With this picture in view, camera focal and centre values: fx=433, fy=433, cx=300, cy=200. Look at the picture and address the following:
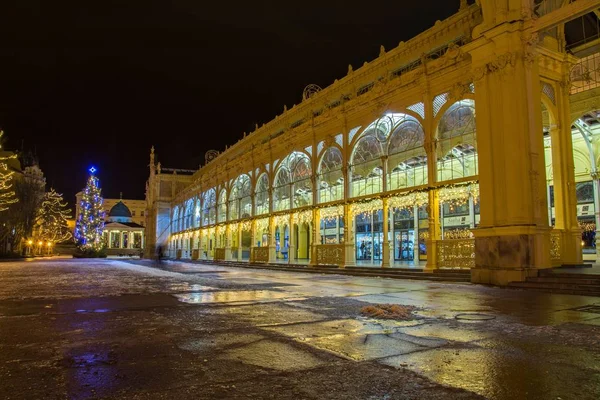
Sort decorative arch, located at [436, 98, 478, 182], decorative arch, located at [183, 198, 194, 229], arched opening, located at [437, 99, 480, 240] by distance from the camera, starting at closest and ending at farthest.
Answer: decorative arch, located at [436, 98, 478, 182] → arched opening, located at [437, 99, 480, 240] → decorative arch, located at [183, 198, 194, 229]

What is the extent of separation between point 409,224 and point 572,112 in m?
12.0

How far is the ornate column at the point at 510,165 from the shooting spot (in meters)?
13.7

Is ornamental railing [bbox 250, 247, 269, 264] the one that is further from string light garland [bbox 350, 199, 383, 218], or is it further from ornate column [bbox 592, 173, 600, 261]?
ornate column [bbox 592, 173, 600, 261]

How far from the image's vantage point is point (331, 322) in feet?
22.7

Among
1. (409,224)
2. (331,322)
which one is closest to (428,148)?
(409,224)

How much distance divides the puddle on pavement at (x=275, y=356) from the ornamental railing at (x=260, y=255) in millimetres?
25964

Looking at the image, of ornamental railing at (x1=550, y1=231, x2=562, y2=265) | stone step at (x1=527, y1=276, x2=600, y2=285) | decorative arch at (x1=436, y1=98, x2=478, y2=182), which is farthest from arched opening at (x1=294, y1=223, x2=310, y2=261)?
stone step at (x1=527, y1=276, x2=600, y2=285)

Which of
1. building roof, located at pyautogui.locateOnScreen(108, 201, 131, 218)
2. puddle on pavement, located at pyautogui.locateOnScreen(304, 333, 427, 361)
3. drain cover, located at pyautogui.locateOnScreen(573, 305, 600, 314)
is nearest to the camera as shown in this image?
puddle on pavement, located at pyautogui.locateOnScreen(304, 333, 427, 361)

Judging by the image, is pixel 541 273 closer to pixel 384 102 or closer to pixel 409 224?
pixel 384 102

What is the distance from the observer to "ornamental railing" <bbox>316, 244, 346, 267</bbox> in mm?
23172

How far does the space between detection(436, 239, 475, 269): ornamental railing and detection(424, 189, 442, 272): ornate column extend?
0.52ft

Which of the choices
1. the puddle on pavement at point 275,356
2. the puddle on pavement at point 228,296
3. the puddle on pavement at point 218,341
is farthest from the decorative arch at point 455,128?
the puddle on pavement at point 275,356

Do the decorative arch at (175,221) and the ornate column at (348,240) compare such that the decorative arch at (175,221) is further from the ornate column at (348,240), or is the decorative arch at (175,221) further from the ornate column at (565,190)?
the ornate column at (565,190)

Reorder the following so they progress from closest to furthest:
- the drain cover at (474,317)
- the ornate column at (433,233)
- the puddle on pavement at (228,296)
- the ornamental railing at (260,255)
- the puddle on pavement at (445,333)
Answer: the puddle on pavement at (445,333), the drain cover at (474,317), the puddle on pavement at (228,296), the ornate column at (433,233), the ornamental railing at (260,255)
